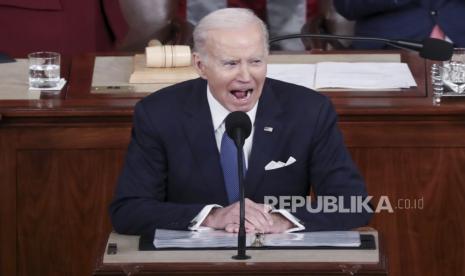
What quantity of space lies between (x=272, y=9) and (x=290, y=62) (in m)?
1.31

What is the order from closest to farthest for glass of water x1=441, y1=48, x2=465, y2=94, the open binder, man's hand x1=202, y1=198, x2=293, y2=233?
the open binder, man's hand x1=202, y1=198, x2=293, y2=233, glass of water x1=441, y1=48, x2=465, y2=94

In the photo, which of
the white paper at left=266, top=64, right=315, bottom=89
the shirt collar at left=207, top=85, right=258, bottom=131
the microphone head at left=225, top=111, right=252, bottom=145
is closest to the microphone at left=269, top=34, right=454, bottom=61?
the white paper at left=266, top=64, right=315, bottom=89

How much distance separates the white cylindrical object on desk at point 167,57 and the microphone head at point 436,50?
2.36 ft

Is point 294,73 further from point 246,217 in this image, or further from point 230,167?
point 246,217

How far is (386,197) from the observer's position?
3.80m

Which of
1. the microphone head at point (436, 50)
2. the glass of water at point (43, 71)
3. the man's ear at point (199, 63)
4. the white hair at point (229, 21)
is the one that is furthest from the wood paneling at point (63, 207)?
the microphone head at point (436, 50)

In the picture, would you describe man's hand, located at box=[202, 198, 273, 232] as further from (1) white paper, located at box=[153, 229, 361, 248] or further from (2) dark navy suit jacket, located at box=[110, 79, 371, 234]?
(2) dark navy suit jacket, located at box=[110, 79, 371, 234]

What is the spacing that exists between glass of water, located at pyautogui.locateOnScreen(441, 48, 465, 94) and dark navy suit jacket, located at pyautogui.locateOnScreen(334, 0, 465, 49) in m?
0.81

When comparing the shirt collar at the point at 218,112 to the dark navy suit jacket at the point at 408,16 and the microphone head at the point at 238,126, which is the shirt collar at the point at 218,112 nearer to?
the microphone head at the point at 238,126

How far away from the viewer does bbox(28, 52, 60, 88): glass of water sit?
13.0 feet

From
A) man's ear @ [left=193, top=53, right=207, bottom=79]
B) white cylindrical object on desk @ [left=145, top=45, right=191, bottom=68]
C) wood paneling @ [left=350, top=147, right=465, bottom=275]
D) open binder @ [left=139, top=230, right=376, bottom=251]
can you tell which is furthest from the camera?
white cylindrical object on desk @ [left=145, top=45, right=191, bottom=68]

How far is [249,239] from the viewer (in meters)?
2.80

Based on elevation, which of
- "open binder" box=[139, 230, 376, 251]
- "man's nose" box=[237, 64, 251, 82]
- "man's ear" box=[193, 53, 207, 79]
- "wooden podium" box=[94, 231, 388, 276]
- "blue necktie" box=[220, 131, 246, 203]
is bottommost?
"wooden podium" box=[94, 231, 388, 276]

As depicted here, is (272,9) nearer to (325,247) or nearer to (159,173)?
(159,173)
